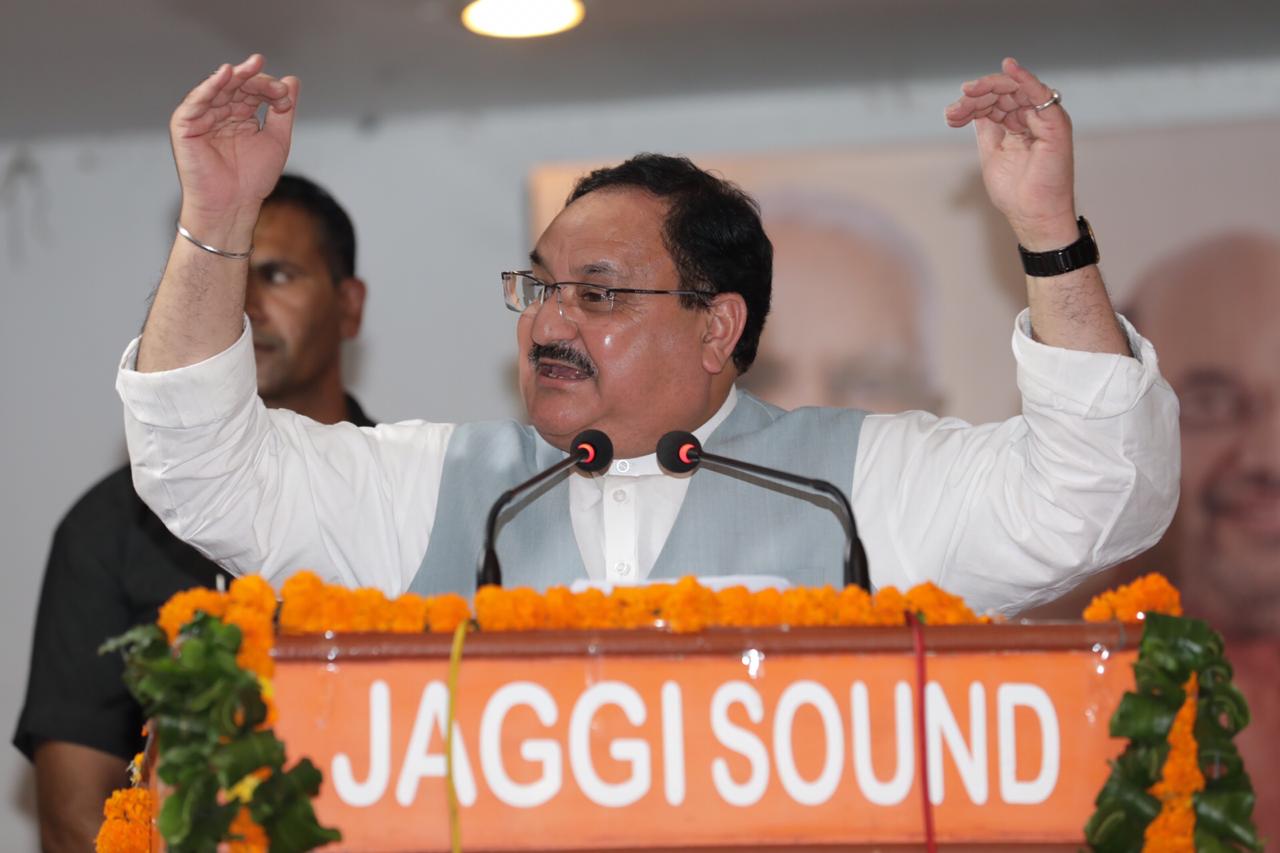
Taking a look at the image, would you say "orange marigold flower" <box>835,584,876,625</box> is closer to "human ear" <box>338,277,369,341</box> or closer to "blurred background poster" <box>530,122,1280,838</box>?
"human ear" <box>338,277,369,341</box>

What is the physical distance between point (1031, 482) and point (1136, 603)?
29.1 inches

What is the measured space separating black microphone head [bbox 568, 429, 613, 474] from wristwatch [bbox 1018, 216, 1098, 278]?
2.14 feet

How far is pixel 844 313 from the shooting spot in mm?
4930

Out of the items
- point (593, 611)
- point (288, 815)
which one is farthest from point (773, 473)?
point (288, 815)

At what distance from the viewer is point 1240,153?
4.83m

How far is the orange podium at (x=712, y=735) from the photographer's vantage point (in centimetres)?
156

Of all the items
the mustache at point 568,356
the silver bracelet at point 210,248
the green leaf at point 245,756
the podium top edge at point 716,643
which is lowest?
the green leaf at point 245,756

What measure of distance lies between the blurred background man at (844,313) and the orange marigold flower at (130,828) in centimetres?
319

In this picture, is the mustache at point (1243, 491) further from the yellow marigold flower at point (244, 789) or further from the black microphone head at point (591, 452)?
the yellow marigold flower at point (244, 789)

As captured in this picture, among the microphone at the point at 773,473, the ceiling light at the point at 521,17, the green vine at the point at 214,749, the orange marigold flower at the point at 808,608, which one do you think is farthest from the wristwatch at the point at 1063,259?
the ceiling light at the point at 521,17

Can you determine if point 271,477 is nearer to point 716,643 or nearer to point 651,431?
point 651,431

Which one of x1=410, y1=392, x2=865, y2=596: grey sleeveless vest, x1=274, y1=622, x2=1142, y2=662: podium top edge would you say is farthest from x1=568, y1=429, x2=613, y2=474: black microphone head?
x1=274, y1=622, x2=1142, y2=662: podium top edge

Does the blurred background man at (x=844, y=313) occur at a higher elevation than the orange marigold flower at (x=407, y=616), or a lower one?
higher

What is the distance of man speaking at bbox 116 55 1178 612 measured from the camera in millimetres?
2217
